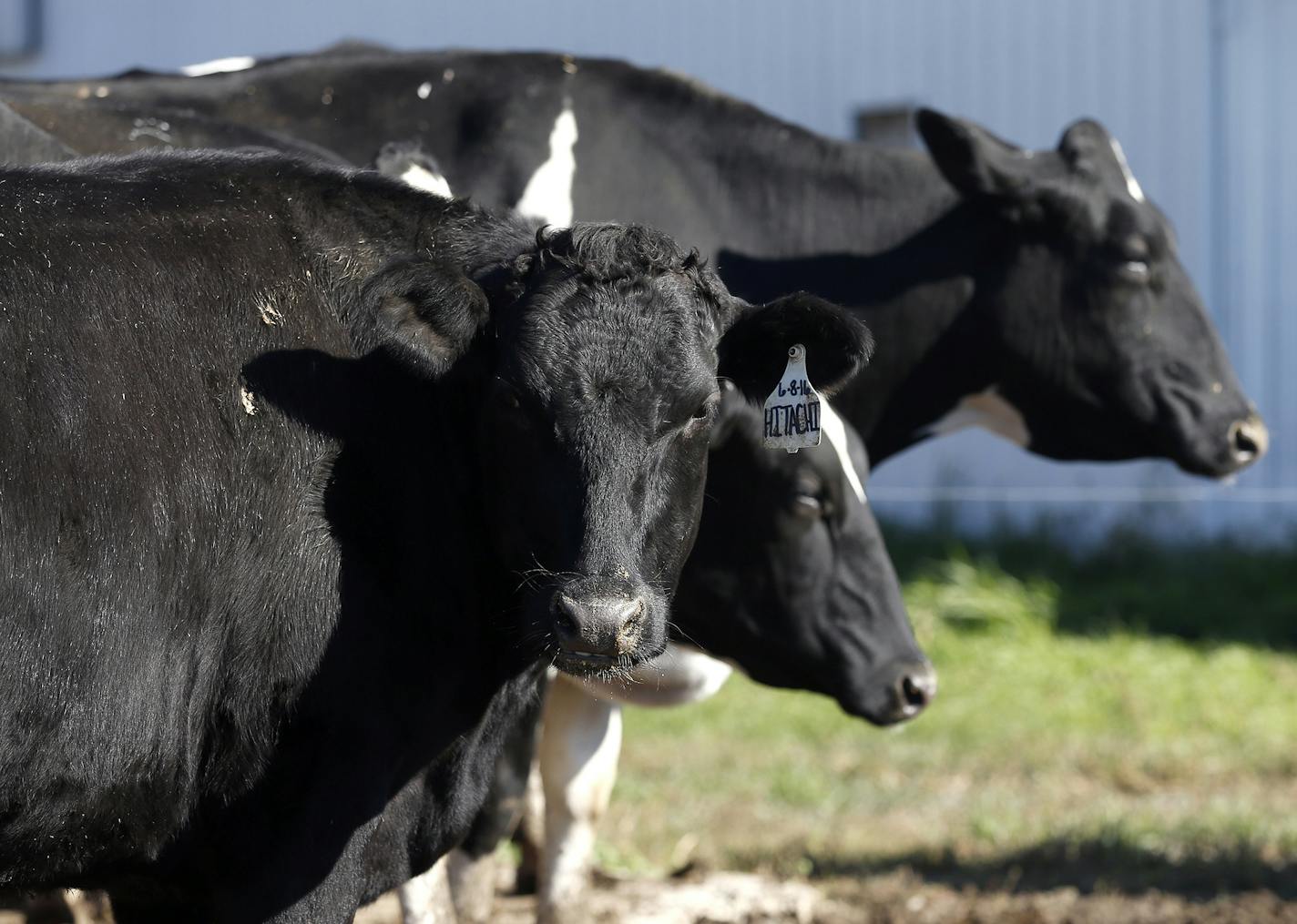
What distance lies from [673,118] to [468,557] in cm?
276

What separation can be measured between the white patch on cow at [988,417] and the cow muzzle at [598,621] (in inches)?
131

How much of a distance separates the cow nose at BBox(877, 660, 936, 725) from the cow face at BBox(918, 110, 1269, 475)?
167cm

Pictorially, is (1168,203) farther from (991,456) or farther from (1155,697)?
(1155,697)

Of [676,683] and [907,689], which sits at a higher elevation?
[907,689]

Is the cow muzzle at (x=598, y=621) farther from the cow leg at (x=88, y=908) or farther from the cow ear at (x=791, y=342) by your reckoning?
the cow leg at (x=88, y=908)

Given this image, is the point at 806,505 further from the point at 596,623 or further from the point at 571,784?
the point at 596,623

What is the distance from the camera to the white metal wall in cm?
1037

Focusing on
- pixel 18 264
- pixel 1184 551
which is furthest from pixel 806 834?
pixel 1184 551

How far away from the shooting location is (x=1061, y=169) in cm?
587

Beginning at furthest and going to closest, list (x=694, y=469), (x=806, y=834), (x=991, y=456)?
(x=991, y=456), (x=806, y=834), (x=694, y=469)

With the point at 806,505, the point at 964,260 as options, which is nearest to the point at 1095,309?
the point at 964,260

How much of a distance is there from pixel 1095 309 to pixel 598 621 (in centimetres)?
343

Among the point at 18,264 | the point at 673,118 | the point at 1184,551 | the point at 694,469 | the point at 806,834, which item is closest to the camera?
the point at 18,264

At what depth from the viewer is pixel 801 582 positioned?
4.46 m
